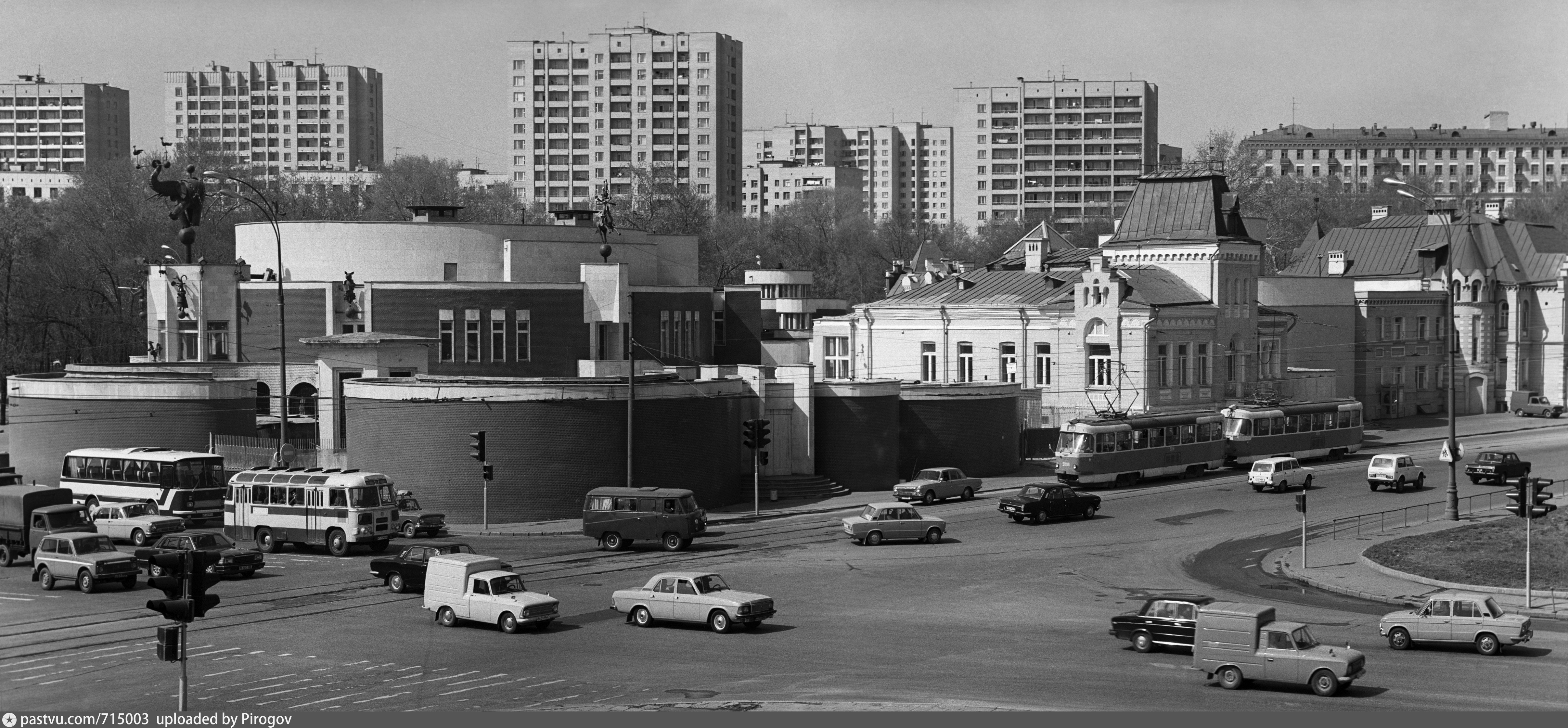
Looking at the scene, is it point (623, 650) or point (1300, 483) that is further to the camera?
point (1300, 483)

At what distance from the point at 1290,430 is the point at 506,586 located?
152ft

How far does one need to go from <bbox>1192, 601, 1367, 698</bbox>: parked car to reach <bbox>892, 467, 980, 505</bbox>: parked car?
29848mm

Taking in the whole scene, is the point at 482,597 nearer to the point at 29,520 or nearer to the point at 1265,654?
the point at 1265,654

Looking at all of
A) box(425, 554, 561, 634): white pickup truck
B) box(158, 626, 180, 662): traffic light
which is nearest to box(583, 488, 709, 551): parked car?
box(425, 554, 561, 634): white pickup truck

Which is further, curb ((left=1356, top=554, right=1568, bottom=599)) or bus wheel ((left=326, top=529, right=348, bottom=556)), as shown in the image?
bus wheel ((left=326, top=529, right=348, bottom=556))

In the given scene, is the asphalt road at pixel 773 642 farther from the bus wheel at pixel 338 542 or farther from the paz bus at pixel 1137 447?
the paz bus at pixel 1137 447

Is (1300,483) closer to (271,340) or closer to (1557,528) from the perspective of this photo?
(1557,528)

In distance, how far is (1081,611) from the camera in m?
38.3

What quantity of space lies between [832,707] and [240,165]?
13680cm

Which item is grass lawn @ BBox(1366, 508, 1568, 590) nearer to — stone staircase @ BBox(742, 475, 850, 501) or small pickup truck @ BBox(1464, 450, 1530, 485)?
small pickup truck @ BBox(1464, 450, 1530, 485)

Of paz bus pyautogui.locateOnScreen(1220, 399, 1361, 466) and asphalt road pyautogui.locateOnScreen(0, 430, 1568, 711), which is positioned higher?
paz bus pyautogui.locateOnScreen(1220, 399, 1361, 466)

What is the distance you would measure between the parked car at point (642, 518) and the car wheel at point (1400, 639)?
805 inches

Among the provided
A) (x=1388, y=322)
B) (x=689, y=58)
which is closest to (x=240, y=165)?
(x=689, y=58)

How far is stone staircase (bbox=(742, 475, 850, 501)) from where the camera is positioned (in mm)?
62062
